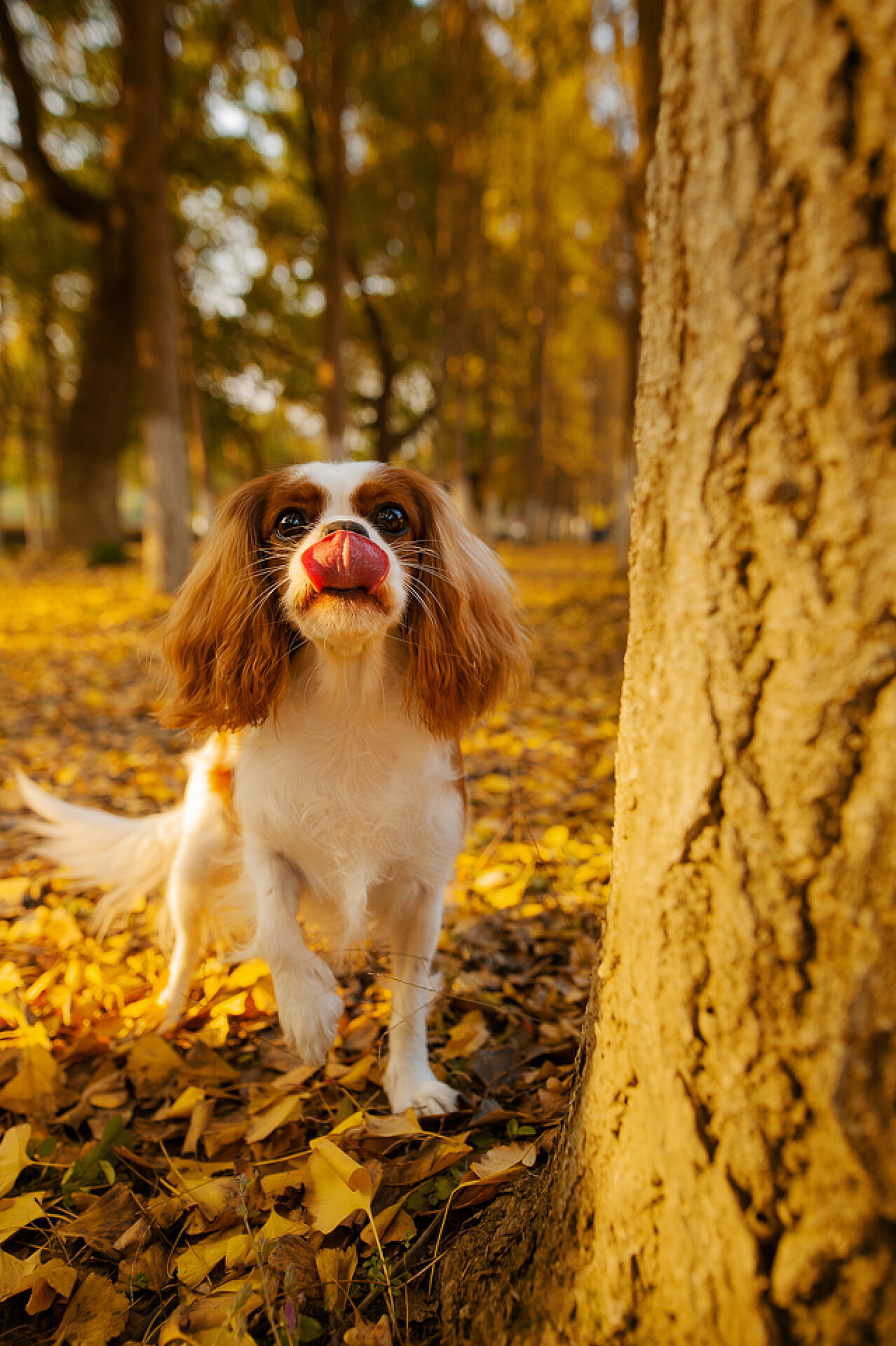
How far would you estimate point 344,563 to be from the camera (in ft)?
5.04

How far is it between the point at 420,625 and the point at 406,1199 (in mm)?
1201

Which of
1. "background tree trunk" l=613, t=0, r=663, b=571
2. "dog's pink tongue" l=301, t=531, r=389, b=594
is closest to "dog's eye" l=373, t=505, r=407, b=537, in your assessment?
"dog's pink tongue" l=301, t=531, r=389, b=594

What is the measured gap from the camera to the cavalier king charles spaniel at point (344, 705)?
1.74 meters

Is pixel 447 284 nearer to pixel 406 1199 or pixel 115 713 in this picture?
pixel 115 713

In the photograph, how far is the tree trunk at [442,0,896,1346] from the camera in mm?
708

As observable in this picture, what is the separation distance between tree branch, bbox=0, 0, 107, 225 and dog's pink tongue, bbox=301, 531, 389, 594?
1425 centimetres

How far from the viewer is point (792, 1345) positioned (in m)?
0.75

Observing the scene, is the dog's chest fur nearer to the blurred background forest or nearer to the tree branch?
the blurred background forest

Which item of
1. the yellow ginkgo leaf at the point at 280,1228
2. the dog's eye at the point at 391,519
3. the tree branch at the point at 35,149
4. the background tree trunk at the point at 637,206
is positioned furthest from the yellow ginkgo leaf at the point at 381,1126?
the tree branch at the point at 35,149

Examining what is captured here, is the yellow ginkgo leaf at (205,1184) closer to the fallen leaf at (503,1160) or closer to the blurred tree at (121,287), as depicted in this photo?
the fallen leaf at (503,1160)

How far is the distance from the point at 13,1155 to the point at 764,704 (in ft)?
5.77

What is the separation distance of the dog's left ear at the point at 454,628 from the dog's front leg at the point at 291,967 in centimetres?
52

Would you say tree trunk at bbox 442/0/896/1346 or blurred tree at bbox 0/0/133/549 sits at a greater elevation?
blurred tree at bbox 0/0/133/549

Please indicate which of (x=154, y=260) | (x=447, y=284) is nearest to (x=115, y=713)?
(x=154, y=260)
